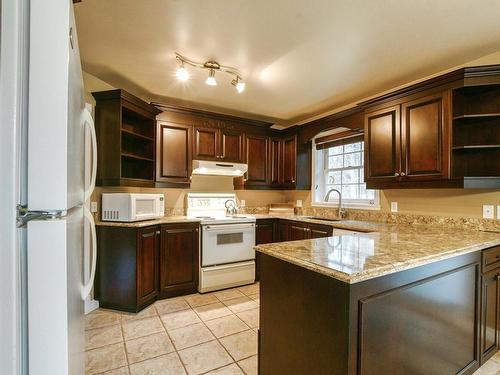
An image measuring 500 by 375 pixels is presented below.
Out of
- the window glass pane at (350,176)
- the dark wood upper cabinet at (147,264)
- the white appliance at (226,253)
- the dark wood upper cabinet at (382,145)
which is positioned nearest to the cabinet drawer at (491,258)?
the dark wood upper cabinet at (382,145)

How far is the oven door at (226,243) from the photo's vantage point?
317 centimetres

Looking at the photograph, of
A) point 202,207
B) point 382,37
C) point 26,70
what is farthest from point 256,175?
point 26,70

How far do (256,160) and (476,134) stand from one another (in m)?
2.62

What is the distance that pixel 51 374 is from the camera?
1.95 feet

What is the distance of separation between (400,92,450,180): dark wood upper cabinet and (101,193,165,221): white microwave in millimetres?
2776

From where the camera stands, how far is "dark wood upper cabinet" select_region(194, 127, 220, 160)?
3.52 metres

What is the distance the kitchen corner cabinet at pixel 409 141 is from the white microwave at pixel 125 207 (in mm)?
2569

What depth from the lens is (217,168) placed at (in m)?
3.57

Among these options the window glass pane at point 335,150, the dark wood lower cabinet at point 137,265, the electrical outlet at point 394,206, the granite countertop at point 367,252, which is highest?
the window glass pane at point 335,150

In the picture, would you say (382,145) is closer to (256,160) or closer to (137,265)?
(256,160)

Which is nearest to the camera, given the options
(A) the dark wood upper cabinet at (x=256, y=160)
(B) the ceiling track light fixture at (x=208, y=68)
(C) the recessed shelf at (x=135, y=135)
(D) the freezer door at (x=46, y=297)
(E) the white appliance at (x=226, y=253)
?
(D) the freezer door at (x=46, y=297)

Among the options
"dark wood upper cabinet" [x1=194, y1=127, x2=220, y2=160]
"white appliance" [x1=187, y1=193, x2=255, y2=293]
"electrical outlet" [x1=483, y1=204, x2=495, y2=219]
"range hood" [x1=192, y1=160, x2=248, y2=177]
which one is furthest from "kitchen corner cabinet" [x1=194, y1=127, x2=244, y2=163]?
"electrical outlet" [x1=483, y1=204, x2=495, y2=219]

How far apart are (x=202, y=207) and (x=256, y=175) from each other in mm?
987

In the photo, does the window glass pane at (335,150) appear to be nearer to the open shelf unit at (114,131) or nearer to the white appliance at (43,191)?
the open shelf unit at (114,131)
